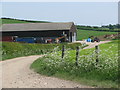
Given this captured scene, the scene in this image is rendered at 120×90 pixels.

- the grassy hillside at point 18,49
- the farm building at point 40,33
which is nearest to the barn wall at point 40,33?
the farm building at point 40,33

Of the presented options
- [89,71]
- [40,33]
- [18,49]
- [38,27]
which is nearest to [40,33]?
[40,33]

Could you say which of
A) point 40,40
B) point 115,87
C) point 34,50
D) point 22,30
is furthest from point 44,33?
point 115,87

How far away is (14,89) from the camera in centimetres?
1020

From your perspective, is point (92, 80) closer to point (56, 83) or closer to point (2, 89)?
point (56, 83)

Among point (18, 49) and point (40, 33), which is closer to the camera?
point (18, 49)

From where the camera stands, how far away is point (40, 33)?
62656mm

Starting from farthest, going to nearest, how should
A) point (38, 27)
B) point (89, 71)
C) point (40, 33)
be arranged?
point (38, 27) → point (40, 33) → point (89, 71)

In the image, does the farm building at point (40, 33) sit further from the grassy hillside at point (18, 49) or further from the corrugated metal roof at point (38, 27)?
the grassy hillside at point (18, 49)

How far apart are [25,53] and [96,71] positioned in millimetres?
19756

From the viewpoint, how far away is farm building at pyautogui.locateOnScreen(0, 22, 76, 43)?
61406mm

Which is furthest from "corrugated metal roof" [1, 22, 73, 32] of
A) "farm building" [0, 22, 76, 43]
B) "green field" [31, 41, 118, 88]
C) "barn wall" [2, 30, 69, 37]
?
"green field" [31, 41, 118, 88]

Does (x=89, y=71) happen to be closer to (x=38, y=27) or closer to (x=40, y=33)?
(x=40, y=33)

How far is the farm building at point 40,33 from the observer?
2418 inches

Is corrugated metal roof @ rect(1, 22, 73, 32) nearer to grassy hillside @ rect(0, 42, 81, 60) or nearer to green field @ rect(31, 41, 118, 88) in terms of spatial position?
grassy hillside @ rect(0, 42, 81, 60)
